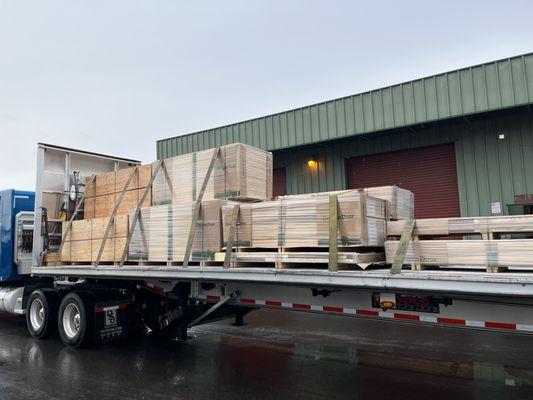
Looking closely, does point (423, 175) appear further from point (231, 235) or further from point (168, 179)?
point (231, 235)

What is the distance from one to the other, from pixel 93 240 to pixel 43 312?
2.31m

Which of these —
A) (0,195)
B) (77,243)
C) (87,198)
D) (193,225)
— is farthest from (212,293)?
(0,195)

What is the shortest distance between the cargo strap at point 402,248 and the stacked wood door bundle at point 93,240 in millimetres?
3834

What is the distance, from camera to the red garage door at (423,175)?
440 inches

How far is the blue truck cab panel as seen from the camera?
28.5 ft

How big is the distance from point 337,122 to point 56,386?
8803 millimetres

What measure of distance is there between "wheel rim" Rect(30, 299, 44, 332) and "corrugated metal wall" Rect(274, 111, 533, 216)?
27.5ft

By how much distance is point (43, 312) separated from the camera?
8.08 meters

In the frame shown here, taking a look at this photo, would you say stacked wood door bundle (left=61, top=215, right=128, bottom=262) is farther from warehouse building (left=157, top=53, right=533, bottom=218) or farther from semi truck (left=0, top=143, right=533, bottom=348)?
warehouse building (left=157, top=53, right=533, bottom=218)

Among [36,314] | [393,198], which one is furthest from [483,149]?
[36,314]

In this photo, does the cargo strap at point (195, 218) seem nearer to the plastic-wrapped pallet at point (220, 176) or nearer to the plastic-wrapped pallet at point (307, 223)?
the plastic-wrapped pallet at point (220, 176)

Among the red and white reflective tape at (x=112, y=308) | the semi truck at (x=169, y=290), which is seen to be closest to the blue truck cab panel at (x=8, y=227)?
the semi truck at (x=169, y=290)

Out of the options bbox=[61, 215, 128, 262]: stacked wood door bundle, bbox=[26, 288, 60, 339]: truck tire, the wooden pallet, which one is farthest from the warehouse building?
bbox=[26, 288, 60, 339]: truck tire

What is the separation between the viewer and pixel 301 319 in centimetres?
995
